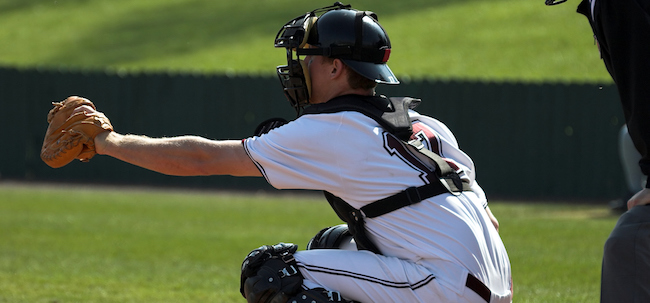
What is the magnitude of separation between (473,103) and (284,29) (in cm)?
1495

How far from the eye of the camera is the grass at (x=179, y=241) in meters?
6.88

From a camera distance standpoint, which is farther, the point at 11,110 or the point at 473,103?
the point at 11,110

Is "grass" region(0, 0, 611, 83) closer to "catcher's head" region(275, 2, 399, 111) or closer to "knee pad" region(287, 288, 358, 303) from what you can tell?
"catcher's head" region(275, 2, 399, 111)

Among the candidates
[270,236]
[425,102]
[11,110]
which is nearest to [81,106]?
[270,236]

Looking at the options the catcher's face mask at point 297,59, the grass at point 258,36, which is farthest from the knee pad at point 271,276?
the grass at point 258,36

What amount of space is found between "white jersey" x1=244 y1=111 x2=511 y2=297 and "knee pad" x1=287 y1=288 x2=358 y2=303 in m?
0.37

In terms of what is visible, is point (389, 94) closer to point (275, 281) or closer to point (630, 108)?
point (275, 281)

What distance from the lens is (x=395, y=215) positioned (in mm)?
3701

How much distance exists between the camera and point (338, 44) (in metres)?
3.87

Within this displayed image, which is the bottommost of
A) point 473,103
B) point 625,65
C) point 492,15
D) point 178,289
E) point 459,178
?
point 492,15

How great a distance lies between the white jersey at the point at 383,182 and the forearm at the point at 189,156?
0.27 ft

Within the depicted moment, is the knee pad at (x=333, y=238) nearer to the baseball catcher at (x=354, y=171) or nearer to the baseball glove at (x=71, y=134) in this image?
the baseball catcher at (x=354, y=171)

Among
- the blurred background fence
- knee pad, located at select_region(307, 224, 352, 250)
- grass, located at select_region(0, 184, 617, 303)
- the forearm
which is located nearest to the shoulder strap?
the forearm

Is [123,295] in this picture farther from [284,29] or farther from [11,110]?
[11,110]
